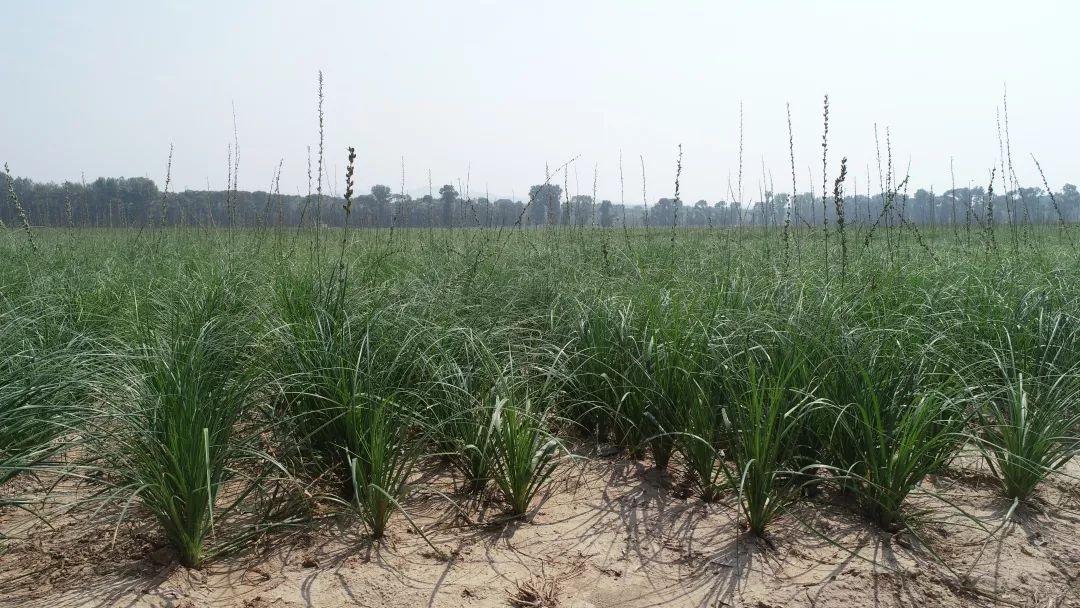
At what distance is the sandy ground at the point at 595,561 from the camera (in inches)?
72.0

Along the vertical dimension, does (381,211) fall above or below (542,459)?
above

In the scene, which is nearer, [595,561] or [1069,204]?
[595,561]

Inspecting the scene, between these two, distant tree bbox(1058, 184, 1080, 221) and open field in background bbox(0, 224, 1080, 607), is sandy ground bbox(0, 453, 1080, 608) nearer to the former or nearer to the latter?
open field in background bbox(0, 224, 1080, 607)

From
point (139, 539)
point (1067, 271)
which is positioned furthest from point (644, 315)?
point (1067, 271)

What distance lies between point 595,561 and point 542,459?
16.6 inches

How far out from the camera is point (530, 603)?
1.83 meters

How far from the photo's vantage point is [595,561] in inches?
79.8

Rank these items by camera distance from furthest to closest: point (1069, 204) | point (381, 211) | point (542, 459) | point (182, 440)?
point (1069, 204) → point (381, 211) → point (542, 459) → point (182, 440)

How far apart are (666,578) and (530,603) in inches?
16.0

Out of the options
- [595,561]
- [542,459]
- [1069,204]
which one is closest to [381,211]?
[542,459]

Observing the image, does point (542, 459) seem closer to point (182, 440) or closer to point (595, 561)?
point (595, 561)

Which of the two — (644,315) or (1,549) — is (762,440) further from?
(1,549)

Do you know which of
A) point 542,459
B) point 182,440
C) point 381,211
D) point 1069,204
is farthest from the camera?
point 1069,204

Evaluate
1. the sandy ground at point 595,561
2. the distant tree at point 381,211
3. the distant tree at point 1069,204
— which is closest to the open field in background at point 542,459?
the sandy ground at point 595,561
